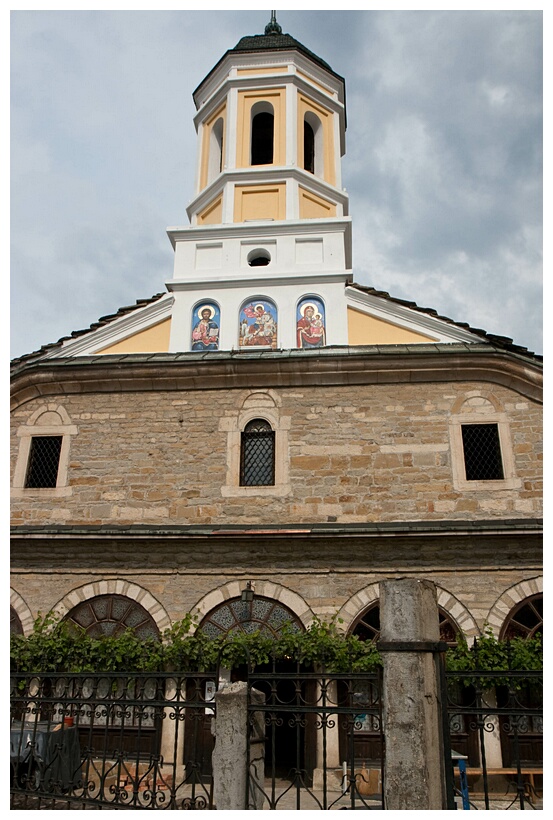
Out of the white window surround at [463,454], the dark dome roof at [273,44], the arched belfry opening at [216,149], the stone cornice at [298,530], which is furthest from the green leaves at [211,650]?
the dark dome roof at [273,44]

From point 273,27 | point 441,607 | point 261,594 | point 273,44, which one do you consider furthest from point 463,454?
point 273,27

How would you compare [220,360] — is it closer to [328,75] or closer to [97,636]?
[97,636]

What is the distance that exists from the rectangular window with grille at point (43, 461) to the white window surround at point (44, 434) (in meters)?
0.08

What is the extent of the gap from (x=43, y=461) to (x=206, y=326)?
13.7ft

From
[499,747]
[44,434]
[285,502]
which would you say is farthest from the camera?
[44,434]

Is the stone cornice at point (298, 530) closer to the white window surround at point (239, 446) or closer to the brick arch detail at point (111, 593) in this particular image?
the white window surround at point (239, 446)

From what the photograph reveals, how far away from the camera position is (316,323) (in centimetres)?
1327

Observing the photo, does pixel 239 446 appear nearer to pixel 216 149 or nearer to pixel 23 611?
pixel 23 611

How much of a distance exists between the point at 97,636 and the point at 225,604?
2.27 meters

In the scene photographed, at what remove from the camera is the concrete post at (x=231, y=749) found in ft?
17.5

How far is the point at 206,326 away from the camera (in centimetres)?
1352

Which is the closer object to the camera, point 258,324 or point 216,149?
point 258,324

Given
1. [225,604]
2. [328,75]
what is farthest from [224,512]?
[328,75]

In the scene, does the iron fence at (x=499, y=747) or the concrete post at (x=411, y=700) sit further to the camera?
the iron fence at (x=499, y=747)
